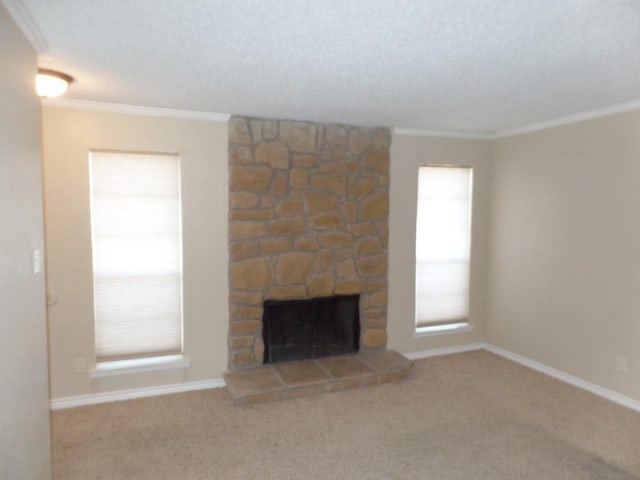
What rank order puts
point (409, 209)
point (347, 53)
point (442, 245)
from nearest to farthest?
point (347, 53)
point (409, 209)
point (442, 245)

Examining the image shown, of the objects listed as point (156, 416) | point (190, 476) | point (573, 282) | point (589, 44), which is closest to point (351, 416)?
point (190, 476)

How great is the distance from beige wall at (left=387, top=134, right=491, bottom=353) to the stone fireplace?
0.45 feet

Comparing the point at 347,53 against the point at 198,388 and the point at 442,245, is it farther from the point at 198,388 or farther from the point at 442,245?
the point at 198,388

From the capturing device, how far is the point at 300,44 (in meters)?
2.14

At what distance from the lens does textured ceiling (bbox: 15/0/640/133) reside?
5.91ft

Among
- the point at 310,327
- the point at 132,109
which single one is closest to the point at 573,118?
the point at 310,327

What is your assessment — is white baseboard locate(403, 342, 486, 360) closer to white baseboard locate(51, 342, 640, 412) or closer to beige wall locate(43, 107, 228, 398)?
white baseboard locate(51, 342, 640, 412)

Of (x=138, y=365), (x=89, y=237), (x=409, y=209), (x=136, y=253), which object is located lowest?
(x=138, y=365)

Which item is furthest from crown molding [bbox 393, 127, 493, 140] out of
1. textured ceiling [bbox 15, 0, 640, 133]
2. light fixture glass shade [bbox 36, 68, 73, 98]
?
light fixture glass shade [bbox 36, 68, 73, 98]

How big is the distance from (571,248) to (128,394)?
Result: 411 cm

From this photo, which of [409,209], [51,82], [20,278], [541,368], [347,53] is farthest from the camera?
[409,209]

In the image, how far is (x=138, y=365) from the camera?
358cm

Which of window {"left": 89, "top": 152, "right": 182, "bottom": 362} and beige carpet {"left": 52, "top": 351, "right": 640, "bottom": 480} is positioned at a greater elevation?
window {"left": 89, "top": 152, "right": 182, "bottom": 362}

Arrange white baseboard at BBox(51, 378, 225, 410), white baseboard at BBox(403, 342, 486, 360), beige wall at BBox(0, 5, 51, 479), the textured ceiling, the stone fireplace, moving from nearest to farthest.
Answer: beige wall at BBox(0, 5, 51, 479) → the textured ceiling → white baseboard at BBox(51, 378, 225, 410) → the stone fireplace → white baseboard at BBox(403, 342, 486, 360)
